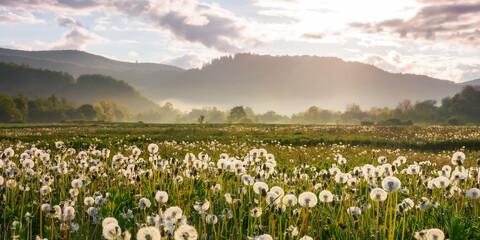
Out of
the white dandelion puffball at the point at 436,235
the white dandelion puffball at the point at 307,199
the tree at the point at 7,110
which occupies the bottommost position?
the white dandelion puffball at the point at 436,235

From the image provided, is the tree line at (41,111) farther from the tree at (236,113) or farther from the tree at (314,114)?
the tree at (314,114)

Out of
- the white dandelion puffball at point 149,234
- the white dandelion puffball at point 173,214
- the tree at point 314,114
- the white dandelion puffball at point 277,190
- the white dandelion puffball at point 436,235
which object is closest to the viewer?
the white dandelion puffball at point 149,234

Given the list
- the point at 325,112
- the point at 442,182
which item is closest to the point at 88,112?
the point at 325,112

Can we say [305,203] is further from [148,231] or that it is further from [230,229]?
[148,231]

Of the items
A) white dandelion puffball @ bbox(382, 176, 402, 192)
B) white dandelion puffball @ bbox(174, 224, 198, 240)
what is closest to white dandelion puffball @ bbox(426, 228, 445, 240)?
white dandelion puffball @ bbox(382, 176, 402, 192)

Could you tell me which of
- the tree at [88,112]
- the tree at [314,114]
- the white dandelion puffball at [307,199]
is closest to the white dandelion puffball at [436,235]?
the white dandelion puffball at [307,199]

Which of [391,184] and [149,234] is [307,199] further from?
[149,234]

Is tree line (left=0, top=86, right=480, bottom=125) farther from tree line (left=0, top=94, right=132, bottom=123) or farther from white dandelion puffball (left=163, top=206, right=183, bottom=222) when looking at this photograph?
white dandelion puffball (left=163, top=206, right=183, bottom=222)

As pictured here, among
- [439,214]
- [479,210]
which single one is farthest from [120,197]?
Result: [479,210]

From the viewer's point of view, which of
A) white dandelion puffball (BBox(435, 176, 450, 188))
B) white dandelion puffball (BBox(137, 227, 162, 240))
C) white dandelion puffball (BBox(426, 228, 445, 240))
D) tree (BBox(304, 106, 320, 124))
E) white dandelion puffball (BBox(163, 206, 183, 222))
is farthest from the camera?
tree (BBox(304, 106, 320, 124))

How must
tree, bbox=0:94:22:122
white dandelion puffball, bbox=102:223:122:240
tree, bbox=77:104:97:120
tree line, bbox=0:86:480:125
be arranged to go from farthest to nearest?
tree, bbox=77:104:97:120 → tree line, bbox=0:86:480:125 → tree, bbox=0:94:22:122 → white dandelion puffball, bbox=102:223:122:240

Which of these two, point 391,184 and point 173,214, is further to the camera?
point 391,184

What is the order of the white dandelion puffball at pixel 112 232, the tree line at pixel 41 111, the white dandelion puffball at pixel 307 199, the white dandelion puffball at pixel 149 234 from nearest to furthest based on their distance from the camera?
the white dandelion puffball at pixel 149 234, the white dandelion puffball at pixel 112 232, the white dandelion puffball at pixel 307 199, the tree line at pixel 41 111

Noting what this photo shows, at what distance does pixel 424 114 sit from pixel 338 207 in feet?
418
